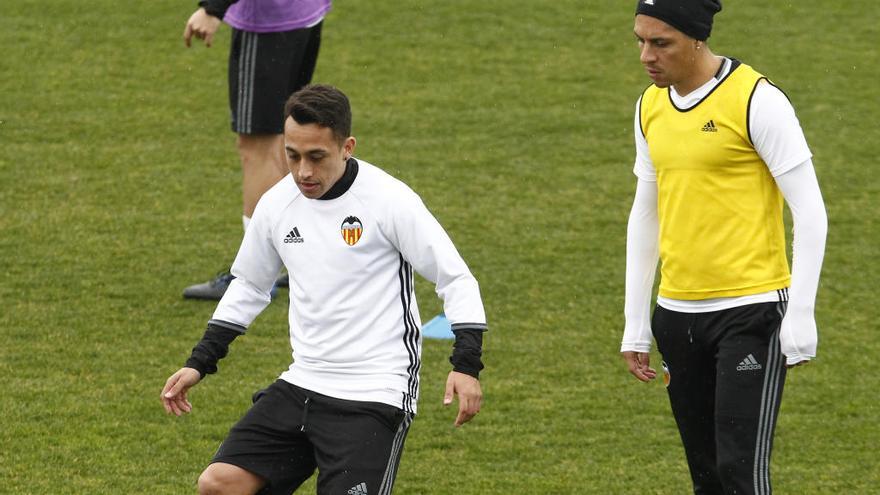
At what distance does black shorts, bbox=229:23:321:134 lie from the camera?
8.20 metres

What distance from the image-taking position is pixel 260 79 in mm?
8188

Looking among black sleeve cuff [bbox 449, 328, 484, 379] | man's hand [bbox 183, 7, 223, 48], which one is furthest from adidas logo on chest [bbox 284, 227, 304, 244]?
man's hand [bbox 183, 7, 223, 48]

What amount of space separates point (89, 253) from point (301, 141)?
4.77m

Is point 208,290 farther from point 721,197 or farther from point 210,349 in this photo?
point 721,197

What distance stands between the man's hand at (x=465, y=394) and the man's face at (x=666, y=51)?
3.67 feet

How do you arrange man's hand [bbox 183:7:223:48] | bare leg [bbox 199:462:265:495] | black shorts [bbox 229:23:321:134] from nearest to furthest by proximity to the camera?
bare leg [bbox 199:462:265:495], man's hand [bbox 183:7:223:48], black shorts [bbox 229:23:321:134]

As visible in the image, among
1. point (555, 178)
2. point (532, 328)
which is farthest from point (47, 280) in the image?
point (555, 178)

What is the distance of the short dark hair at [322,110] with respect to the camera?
15.1 ft

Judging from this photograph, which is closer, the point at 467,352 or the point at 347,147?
the point at 467,352

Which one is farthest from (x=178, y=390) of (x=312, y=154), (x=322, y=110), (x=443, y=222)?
(x=443, y=222)

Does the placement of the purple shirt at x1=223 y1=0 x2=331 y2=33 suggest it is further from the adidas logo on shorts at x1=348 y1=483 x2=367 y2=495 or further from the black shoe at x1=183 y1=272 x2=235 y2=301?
the adidas logo on shorts at x1=348 y1=483 x2=367 y2=495

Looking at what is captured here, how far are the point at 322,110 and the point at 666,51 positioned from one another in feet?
3.58

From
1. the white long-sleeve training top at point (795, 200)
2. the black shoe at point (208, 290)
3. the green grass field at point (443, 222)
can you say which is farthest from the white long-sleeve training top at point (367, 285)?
the black shoe at point (208, 290)

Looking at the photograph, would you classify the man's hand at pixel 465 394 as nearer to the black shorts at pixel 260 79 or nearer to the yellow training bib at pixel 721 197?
the yellow training bib at pixel 721 197
